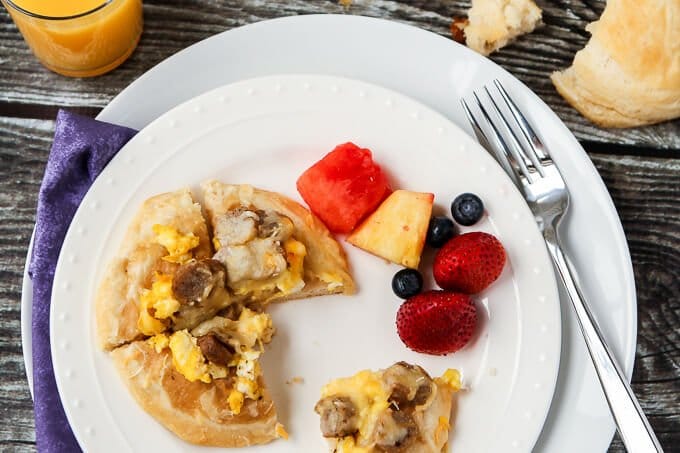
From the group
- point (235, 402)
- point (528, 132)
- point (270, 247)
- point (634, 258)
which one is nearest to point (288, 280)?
point (270, 247)

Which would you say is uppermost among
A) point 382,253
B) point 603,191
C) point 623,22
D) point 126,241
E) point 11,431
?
point 623,22

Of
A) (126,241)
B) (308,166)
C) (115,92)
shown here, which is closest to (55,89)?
(115,92)

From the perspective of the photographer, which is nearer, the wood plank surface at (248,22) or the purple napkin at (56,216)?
the purple napkin at (56,216)

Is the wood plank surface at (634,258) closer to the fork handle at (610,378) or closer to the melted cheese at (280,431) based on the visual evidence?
the fork handle at (610,378)

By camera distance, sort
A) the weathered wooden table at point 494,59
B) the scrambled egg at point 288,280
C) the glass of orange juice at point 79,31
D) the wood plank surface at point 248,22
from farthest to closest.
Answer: the wood plank surface at point 248,22 < the weathered wooden table at point 494,59 < the glass of orange juice at point 79,31 < the scrambled egg at point 288,280

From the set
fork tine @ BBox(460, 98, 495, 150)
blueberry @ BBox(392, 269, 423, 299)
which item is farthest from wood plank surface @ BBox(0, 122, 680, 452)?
blueberry @ BBox(392, 269, 423, 299)

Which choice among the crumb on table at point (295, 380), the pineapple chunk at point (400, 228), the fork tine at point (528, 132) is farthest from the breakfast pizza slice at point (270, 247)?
the fork tine at point (528, 132)

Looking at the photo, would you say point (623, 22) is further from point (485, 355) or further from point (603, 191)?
point (485, 355)
